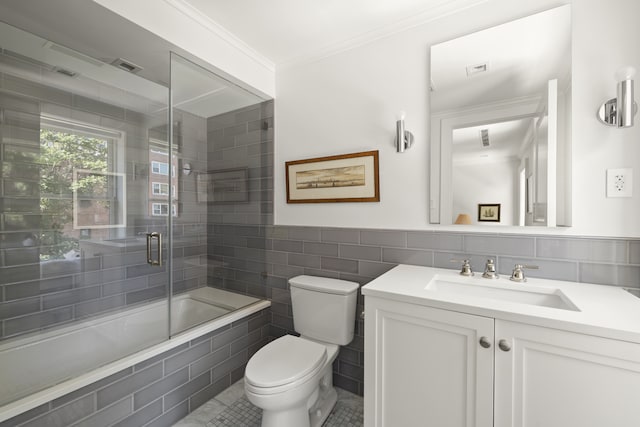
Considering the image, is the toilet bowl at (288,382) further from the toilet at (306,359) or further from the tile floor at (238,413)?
the tile floor at (238,413)

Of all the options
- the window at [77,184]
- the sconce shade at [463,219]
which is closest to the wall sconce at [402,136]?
the sconce shade at [463,219]

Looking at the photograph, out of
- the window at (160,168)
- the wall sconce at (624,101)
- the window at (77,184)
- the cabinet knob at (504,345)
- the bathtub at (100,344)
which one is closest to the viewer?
the cabinet knob at (504,345)

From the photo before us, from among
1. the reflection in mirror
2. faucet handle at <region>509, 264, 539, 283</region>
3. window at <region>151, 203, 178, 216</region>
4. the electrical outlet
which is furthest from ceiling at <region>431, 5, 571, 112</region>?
window at <region>151, 203, 178, 216</region>

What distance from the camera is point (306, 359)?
1.52 m

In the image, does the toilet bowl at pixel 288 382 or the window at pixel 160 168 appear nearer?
the toilet bowl at pixel 288 382

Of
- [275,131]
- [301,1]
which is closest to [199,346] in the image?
[275,131]

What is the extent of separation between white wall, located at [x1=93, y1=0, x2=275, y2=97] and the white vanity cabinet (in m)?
1.76

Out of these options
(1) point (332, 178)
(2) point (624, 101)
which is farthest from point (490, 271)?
(1) point (332, 178)

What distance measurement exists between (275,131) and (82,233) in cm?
161

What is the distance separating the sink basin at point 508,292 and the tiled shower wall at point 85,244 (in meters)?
1.78

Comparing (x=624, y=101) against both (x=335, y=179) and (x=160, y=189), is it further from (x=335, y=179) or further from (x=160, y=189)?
(x=160, y=189)

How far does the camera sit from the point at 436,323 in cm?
114

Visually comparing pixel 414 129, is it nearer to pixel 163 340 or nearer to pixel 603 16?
pixel 603 16

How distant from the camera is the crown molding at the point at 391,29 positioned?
1.60m
